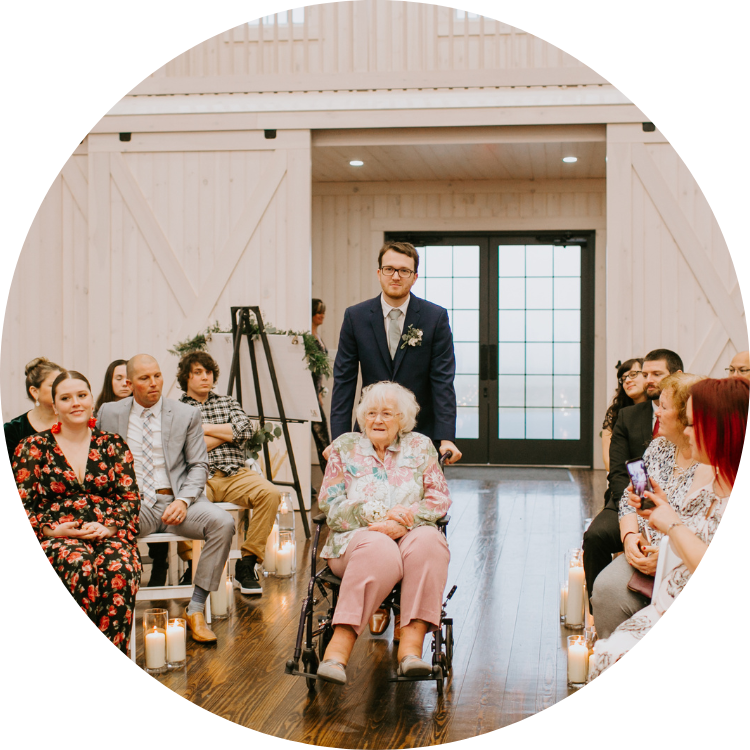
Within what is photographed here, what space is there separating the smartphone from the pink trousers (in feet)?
2.46

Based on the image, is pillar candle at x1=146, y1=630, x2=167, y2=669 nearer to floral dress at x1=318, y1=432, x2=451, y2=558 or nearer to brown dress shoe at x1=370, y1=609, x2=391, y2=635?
floral dress at x1=318, y1=432, x2=451, y2=558

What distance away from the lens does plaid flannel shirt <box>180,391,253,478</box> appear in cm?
445

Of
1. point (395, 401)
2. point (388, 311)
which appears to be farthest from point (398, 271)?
point (395, 401)

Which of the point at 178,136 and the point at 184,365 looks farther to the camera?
the point at 178,136

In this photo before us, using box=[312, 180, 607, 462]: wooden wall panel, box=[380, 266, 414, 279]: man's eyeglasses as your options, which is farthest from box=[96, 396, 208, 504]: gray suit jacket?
box=[312, 180, 607, 462]: wooden wall panel

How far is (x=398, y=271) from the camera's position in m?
3.50

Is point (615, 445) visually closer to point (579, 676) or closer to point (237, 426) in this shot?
point (579, 676)

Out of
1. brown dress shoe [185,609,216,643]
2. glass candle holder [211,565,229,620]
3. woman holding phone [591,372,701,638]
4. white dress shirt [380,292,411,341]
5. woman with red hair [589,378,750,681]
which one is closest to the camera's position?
woman with red hair [589,378,750,681]

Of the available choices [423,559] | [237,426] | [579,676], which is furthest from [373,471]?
[237,426]

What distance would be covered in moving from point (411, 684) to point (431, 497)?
2.38 feet

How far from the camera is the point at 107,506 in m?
3.22

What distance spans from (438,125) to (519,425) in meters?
3.61

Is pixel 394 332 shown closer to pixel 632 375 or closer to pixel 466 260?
pixel 632 375

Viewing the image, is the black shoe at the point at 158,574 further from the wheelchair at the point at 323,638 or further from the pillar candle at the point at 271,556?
the wheelchair at the point at 323,638
